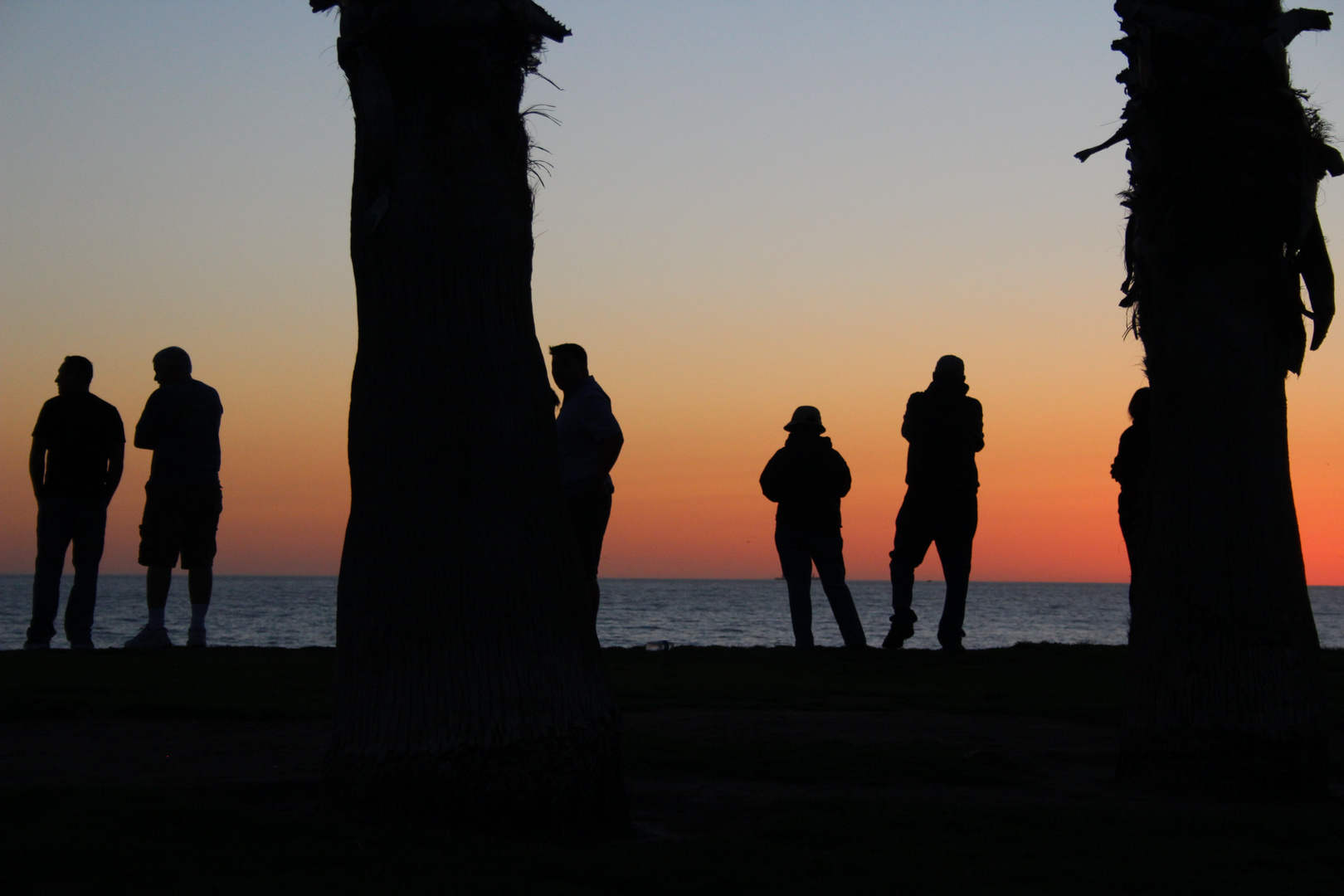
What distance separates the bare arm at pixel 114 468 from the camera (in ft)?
30.5

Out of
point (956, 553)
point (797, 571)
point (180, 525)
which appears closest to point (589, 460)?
point (797, 571)

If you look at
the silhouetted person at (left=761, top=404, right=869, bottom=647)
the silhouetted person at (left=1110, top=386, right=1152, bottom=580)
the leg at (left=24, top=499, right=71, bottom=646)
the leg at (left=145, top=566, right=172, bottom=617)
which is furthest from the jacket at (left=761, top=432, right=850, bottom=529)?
the leg at (left=24, top=499, right=71, bottom=646)

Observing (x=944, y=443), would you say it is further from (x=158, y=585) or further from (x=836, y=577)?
(x=158, y=585)

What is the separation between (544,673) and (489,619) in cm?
24

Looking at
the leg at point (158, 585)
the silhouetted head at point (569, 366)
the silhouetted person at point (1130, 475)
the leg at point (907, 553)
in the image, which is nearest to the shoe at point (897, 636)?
the leg at point (907, 553)

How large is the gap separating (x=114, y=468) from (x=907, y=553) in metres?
5.89

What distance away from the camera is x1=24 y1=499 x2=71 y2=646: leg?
9.05 meters

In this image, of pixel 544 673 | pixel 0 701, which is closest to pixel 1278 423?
pixel 544 673

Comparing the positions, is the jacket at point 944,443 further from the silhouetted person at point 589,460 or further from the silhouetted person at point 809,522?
the silhouetted person at point 589,460

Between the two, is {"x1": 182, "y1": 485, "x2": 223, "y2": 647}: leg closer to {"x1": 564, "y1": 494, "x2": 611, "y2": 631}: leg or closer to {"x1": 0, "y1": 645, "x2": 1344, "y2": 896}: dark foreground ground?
{"x1": 0, "y1": 645, "x2": 1344, "y2": 896}: dark foreground ground

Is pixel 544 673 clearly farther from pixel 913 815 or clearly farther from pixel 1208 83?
pixel 1208 83

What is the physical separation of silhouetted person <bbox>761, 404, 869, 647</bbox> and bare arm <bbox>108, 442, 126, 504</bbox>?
4845mm

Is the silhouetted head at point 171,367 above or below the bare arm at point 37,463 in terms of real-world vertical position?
above

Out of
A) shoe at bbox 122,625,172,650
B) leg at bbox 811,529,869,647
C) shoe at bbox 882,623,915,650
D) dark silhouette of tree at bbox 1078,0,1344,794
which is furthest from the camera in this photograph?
leg at bbox 811,529,869,647
